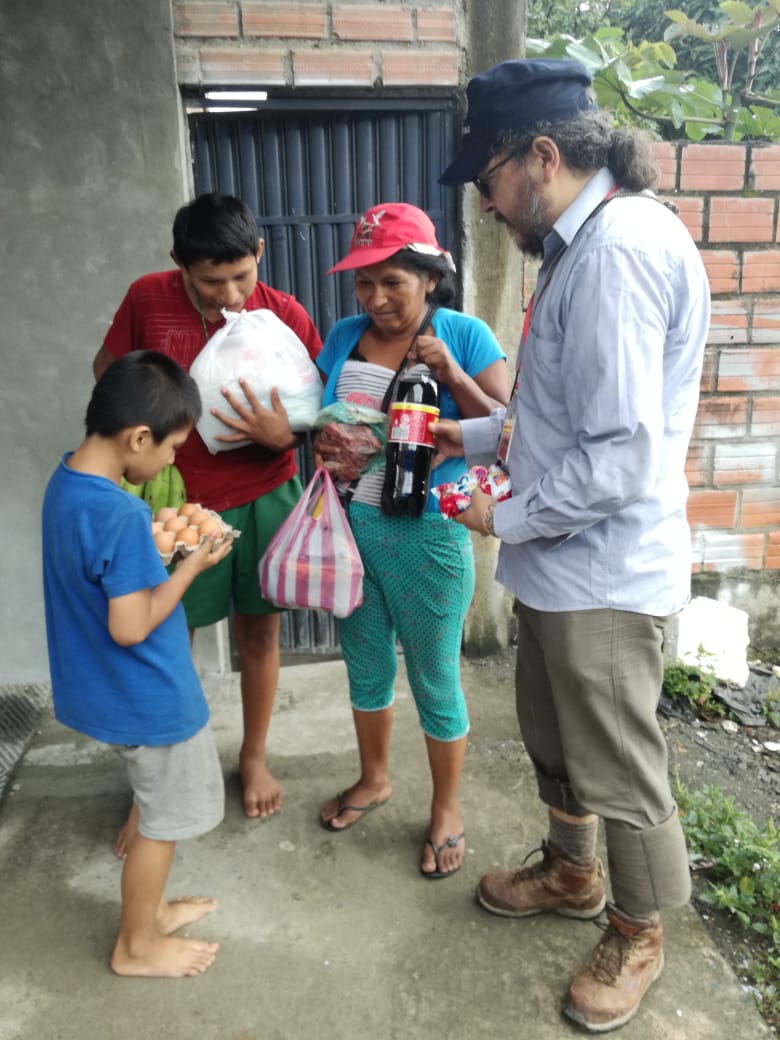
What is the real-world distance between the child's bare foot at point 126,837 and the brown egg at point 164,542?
0.93 meters

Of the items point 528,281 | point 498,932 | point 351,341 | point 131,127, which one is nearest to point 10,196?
point 131,127

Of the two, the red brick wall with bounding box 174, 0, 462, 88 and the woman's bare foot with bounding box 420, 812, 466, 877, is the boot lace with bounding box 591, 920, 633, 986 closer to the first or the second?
the woman's bare foot with bounding box 420, 812, 466, 877

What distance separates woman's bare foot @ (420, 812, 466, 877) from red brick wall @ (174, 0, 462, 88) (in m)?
2.66

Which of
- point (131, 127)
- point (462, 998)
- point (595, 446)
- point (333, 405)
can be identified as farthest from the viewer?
point (131, 127)

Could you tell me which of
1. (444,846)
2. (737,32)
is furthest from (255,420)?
(737,32)

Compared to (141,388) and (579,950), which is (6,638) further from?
(579,950)

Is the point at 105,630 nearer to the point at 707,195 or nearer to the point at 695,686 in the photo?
the point at 695,686

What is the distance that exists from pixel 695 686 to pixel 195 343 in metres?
2.41

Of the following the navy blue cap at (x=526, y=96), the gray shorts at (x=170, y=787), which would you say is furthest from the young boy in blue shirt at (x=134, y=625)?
the navy blue cap at (x=526, y=96)

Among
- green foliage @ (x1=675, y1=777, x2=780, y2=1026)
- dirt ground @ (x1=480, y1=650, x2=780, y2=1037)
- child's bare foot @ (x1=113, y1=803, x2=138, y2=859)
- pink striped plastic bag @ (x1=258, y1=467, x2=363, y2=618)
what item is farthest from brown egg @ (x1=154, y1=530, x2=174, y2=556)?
green foliage @ (x1=675, y1=777, x2=780, y2=1026)

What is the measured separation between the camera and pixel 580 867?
7.15ft

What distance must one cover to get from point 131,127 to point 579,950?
307 centimetres

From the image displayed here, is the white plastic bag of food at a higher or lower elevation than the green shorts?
higher

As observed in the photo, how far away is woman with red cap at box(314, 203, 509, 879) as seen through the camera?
2145 millimetres
